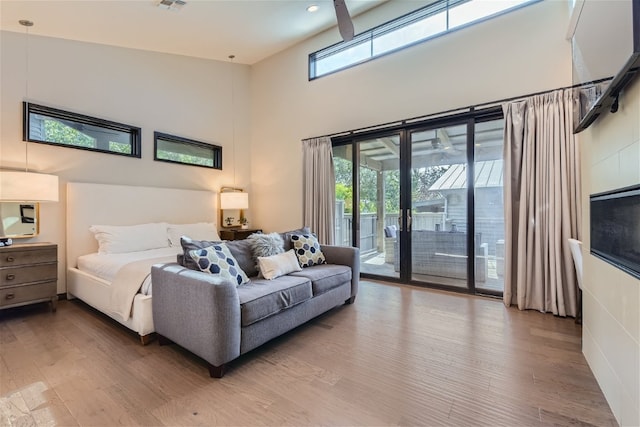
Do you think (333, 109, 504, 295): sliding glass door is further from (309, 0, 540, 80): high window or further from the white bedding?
the white bedding

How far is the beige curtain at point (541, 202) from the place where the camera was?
9.40 ft

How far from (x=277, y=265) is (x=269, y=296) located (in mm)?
575

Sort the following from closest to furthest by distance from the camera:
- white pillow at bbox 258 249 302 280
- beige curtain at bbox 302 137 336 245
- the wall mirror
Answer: white pillow at bbox 258 249 302 280, the wall mirror, beige curtain at bbox 302 137 336 245

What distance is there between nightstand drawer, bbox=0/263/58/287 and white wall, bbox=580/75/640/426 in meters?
4.62

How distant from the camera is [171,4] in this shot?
3.19 meters

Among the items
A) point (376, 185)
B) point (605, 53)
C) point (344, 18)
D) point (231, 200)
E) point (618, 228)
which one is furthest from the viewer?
point (231, 200)

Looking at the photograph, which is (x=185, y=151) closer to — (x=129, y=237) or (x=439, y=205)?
(x=129, y=237)

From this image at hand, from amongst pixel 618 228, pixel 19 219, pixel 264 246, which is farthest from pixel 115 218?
pixel 618 228

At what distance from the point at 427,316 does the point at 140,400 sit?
2.46 m

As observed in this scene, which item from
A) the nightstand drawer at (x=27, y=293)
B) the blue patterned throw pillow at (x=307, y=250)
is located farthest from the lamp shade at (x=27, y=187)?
the blue patterned throw pillow at (x=307, y=250)

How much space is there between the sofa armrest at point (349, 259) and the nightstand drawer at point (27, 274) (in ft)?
9.77

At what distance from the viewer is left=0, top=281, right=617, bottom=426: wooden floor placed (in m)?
1.52

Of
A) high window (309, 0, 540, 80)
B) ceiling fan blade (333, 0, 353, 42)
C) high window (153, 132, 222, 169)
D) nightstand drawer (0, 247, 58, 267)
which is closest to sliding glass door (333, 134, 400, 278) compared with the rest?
high window (309, 0, 540, 80)

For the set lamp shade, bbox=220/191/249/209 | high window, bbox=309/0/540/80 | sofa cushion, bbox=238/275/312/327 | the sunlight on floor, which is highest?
high window, bbox=309/0/540/80
